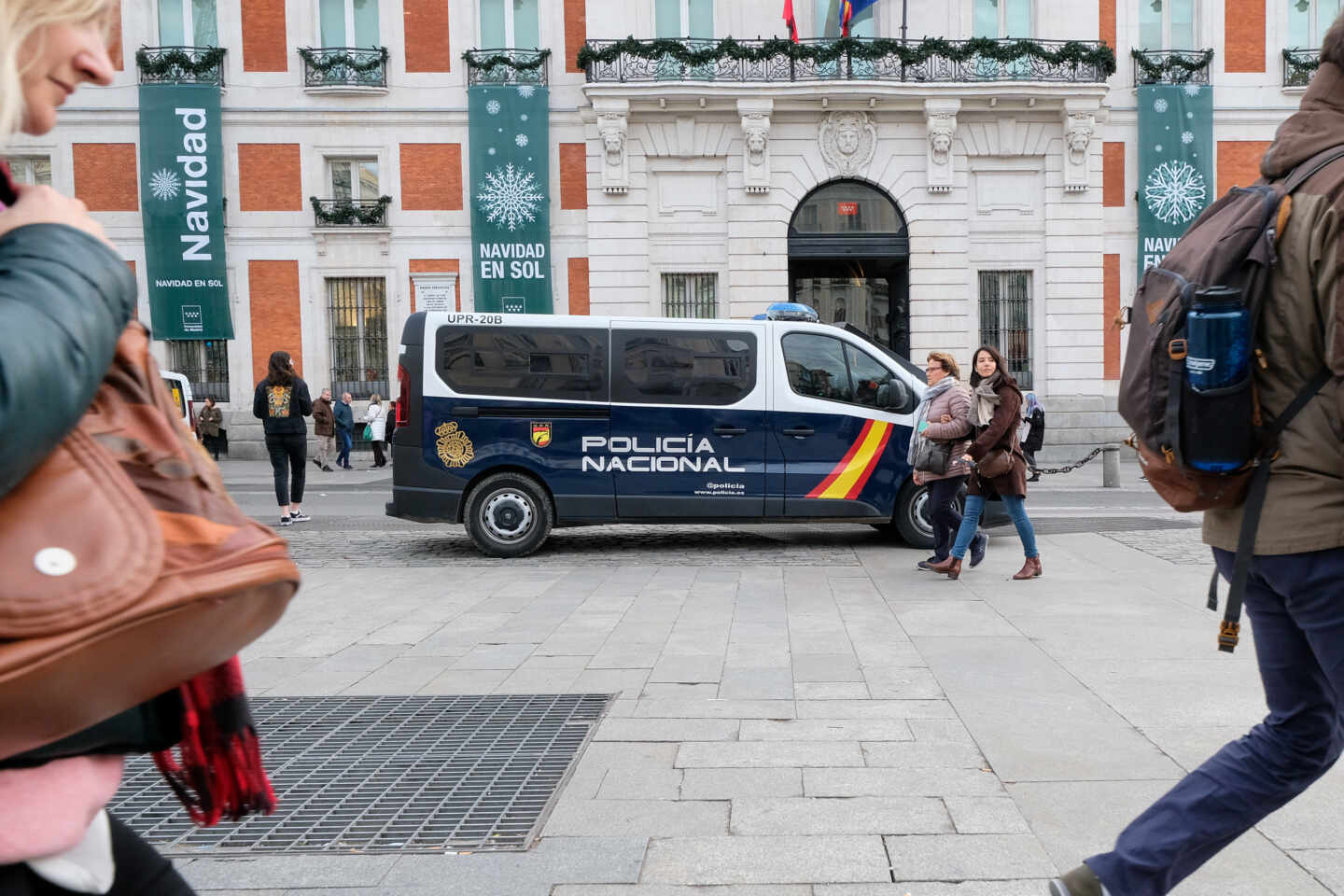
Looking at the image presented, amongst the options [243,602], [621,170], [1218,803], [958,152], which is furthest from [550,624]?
[958,152]

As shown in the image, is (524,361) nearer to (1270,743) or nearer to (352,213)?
(1270,743)

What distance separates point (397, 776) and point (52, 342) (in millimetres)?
3254

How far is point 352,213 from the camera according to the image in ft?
83.1

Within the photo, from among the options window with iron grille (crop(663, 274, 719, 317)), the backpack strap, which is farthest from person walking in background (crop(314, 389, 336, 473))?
the backpack strap

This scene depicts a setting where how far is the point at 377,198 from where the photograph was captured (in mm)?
25422

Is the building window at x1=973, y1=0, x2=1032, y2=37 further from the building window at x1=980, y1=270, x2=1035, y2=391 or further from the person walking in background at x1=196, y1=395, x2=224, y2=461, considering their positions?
the person walking in background at x1=196, y1=395, x2=224, y2=461

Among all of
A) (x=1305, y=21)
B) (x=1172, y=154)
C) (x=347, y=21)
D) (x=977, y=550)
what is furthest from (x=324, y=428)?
(x=1305, y=21)

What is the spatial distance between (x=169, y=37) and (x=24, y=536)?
2821cm

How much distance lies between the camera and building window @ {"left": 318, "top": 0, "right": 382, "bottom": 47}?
25.4 m

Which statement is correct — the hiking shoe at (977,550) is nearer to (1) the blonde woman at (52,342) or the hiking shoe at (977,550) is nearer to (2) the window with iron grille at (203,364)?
(1) the blonde woman at (52,342)

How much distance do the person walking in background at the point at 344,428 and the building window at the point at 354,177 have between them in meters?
5.02

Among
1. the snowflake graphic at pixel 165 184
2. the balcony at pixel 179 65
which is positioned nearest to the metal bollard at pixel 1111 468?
the snowflake graphic at pixel 165 184

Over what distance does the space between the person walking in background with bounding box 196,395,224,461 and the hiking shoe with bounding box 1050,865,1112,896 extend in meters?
23.5

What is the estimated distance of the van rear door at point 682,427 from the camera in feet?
33.3
